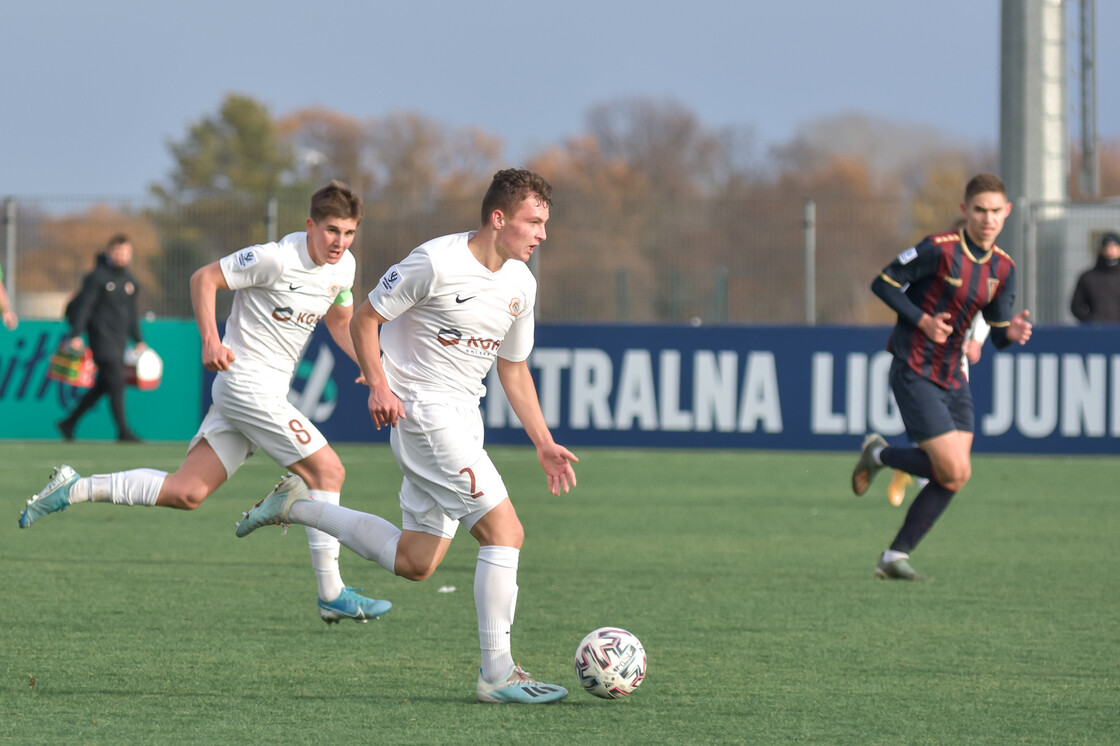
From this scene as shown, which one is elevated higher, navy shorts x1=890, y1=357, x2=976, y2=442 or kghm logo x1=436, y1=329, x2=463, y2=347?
kghm logo x1=436, y1=329, x2=463, y2=347

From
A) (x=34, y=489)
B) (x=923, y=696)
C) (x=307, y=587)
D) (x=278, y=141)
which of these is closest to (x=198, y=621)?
(x=307, y=587)

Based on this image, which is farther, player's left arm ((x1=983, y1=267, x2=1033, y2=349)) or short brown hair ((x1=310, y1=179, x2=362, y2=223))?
player's left arm ((x1=983, y1=267, x2=1033, y2=349))

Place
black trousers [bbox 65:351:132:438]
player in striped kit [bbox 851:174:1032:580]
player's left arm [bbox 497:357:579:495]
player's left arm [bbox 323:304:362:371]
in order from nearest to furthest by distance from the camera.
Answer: player's left arm [bbox 497:357:579:495] < player's left arm [bbox 323:304:362:371] < player in striped kit [bbox 851:174:1032:580] < black trousers [bbox 65:351:132:438]

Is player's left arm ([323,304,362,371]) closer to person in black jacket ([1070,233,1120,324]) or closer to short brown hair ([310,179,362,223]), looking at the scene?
short brown hair ([310,179,362,223])

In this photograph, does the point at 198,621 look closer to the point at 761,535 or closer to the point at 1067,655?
the point at 1067,655

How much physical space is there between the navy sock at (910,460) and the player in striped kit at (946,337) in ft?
0.04

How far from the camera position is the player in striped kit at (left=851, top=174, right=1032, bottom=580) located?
27.5ft

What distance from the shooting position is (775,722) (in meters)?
5.01

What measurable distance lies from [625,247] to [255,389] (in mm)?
16560

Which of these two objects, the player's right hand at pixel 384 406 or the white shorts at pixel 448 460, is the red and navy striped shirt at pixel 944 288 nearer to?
the white shorts at pixel 448 460

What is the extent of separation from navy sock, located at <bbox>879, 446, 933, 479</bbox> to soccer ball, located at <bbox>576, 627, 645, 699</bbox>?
3739 mm

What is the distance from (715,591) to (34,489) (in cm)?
698

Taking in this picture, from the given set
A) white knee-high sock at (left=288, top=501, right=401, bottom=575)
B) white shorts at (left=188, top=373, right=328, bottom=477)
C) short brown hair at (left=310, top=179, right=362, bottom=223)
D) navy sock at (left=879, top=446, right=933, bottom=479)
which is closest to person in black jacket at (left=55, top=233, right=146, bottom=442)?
white shorts at (left=188, top=373, right=328, bottom=477)

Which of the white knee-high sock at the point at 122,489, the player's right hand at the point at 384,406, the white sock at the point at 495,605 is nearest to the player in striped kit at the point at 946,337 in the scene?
the white sock at the point at 495,605
